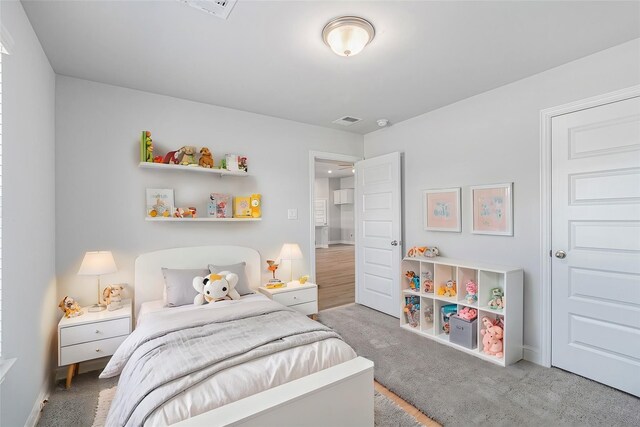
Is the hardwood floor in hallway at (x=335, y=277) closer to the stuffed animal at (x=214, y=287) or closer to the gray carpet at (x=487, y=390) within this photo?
the gray carpet at (x=487, y=390)

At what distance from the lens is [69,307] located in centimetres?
239

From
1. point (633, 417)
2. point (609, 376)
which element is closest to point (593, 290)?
point (609, 376)

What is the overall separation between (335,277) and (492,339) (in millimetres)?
3524

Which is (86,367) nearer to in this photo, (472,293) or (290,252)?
(290,252)

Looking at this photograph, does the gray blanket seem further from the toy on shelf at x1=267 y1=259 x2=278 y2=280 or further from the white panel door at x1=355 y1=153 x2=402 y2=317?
the white panel door at x1=355 y1=153 x2=402 y2=317

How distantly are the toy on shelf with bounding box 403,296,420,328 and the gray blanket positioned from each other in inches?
66.1

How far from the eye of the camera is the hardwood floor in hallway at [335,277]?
179 inches

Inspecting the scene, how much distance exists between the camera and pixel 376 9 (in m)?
1.77

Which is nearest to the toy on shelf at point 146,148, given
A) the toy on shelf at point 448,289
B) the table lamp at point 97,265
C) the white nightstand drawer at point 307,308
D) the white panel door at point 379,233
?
the table lamp at point 97,265

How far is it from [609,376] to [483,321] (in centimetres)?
86

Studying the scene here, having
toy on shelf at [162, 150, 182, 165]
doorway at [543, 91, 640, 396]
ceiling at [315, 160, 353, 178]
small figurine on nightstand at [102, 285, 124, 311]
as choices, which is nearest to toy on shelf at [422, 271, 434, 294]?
doorway at [543, 91, 640, 396]

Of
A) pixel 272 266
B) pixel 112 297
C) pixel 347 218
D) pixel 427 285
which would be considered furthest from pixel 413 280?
pixel 347 218

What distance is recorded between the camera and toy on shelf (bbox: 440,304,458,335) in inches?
121

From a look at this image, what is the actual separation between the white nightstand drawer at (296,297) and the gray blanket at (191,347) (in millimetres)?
823
